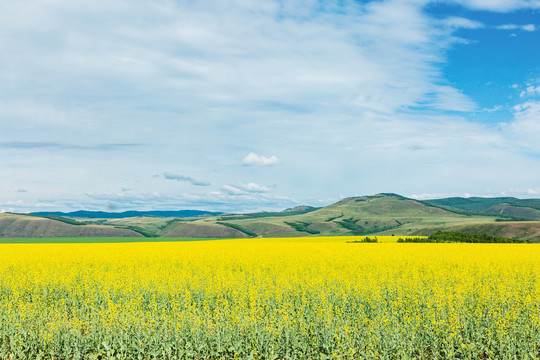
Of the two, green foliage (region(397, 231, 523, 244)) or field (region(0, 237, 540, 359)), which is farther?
green foliage (region(397, 231, 523, 244))

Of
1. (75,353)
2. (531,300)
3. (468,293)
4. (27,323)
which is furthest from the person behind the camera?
(468,293)

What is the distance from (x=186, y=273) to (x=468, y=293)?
14162mm

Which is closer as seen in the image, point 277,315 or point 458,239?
point 277,315

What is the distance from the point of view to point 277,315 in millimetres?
13867

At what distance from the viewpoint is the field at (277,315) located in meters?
10.6

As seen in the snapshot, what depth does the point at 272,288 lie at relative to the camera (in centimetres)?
1631

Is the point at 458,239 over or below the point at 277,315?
over

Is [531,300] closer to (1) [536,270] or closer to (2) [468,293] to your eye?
(2) [468,293]

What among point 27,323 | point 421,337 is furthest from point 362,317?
point 27,323

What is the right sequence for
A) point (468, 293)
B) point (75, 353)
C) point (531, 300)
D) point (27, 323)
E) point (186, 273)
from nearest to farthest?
1. point (75, 353)
2. point (27, 323)
3. point (531, 300)
4. point (468, 293)
5. point (186, 273)

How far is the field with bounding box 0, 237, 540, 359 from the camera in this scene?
34.9 feet

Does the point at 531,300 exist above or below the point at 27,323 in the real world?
above

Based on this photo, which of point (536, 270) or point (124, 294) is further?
point (536, 270)

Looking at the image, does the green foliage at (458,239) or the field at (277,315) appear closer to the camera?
the field at (277,315)
